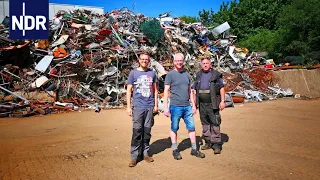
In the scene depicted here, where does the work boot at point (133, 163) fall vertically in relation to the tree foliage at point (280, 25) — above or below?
below

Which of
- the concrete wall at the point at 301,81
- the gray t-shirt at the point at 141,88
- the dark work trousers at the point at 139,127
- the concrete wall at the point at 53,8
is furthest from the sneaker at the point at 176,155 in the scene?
the concrete wall at the point at 53,8

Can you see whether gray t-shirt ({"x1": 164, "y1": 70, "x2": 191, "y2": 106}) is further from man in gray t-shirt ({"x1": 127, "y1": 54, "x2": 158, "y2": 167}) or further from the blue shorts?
man in gray t-shirt ({"x1": 127, "y1": 54, "x2": 158, "y2": 167})

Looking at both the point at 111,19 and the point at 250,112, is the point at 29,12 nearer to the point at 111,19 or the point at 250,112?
the point at 111,19

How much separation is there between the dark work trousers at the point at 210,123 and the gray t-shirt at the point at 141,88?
116 cm

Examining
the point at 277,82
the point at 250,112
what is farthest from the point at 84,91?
the point at 277,82

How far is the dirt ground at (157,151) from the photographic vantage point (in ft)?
12.5

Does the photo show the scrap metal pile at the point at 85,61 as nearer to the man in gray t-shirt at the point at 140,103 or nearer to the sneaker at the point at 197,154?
the man in gray t-shirt at the point at 140,103

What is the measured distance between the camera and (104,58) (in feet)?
39.7

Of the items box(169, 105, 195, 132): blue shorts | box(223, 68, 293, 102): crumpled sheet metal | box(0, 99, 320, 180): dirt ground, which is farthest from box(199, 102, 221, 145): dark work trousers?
box(223, 68, 293, 102): crumpled sheet metal

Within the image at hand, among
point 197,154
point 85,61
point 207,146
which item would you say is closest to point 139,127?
point 197,154

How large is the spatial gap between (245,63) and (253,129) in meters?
11.5

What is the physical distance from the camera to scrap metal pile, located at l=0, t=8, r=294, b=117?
1043cm

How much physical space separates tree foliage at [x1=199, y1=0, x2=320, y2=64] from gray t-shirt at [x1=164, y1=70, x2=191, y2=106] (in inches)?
661

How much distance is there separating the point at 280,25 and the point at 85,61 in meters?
17.4
